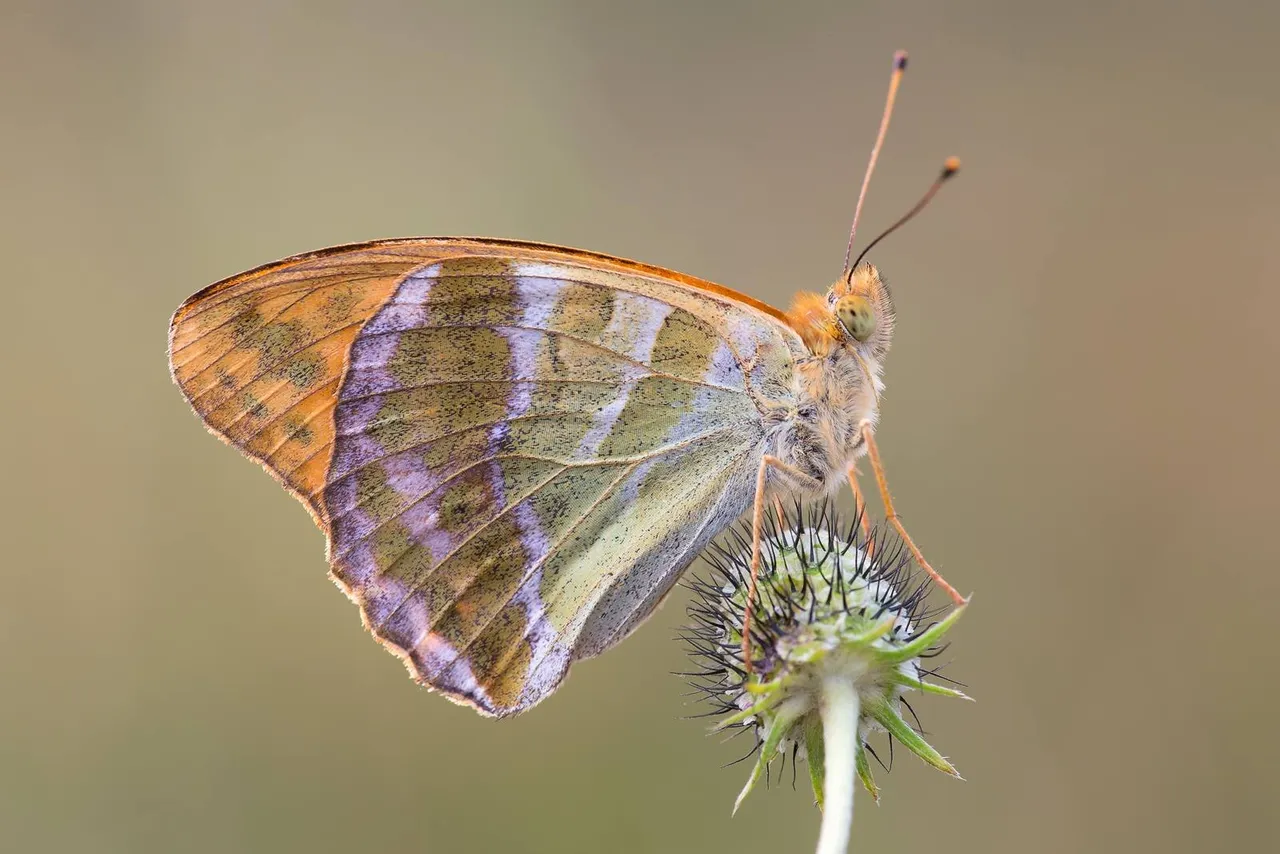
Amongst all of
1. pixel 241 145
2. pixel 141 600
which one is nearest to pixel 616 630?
pixel 141 600

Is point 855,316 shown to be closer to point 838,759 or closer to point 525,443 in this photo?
point 525,443

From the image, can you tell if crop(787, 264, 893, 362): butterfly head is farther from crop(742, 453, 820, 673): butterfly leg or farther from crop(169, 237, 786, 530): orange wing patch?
crop(742, 453, 820, 673): butterfly leg

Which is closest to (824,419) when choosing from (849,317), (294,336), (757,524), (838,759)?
(849,317)

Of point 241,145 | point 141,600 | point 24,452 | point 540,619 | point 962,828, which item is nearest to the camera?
point 540,619

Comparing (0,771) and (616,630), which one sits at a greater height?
(616,630)

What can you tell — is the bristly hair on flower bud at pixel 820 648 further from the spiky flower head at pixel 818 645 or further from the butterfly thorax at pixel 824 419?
the butterfly thorax at pixel 824 419

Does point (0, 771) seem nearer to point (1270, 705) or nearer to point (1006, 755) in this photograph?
point (1006, 755)

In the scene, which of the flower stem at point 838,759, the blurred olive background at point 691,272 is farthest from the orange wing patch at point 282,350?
the blurred olive background at point 691,272
